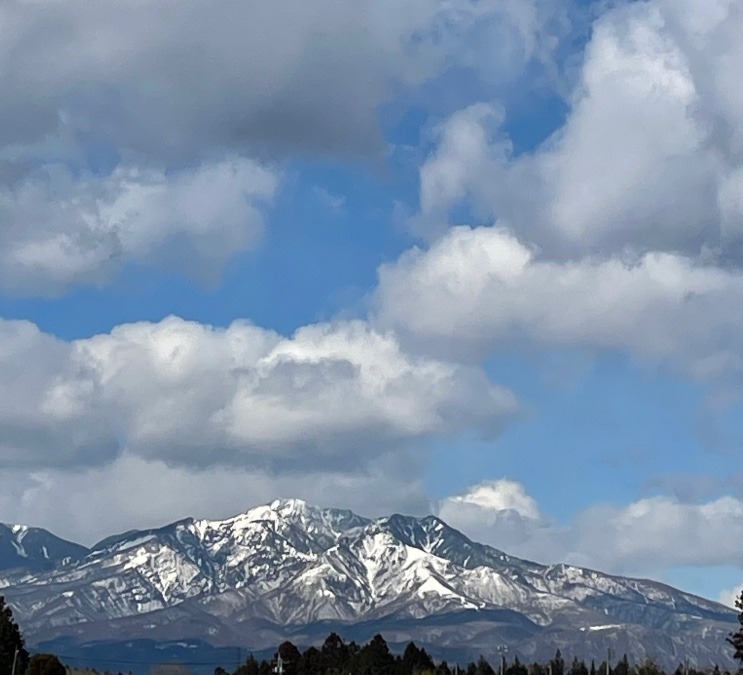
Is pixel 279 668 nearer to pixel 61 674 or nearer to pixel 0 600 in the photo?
pixel 0 600

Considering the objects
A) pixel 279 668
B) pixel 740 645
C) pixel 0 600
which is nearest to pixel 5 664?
pixel 0 600

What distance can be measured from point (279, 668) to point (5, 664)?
5649cm

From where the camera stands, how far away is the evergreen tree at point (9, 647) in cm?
14800

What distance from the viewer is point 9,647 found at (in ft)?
490

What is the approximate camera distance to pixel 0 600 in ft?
518

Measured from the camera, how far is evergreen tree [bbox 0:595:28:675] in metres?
148

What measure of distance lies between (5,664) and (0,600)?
11.4 metres

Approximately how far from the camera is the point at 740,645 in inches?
3462

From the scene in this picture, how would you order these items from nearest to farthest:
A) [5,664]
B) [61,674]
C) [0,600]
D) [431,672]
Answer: [61,674]
[5,664]
[0,600]
[431,672]

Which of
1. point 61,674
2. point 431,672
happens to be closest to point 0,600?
point 61,674

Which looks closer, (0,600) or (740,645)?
(740,645)

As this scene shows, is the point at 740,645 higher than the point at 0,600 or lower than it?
lower

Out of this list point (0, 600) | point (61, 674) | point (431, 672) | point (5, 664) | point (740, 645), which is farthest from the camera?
point (431, 672)

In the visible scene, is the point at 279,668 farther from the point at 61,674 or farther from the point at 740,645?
the point at 740,645
